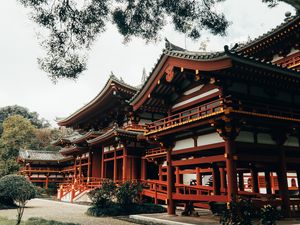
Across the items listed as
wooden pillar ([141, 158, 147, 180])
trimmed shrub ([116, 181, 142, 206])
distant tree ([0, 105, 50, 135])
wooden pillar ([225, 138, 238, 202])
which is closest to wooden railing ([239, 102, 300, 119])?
wooden pillar ([225, 138, 238, 202])

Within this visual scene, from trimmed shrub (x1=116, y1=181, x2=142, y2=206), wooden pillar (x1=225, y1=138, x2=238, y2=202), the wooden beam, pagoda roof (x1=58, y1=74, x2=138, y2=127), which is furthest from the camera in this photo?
pagoda roof (x1=58, y1=74, x2=138, y2=127)

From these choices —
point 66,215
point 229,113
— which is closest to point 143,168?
point 66,215

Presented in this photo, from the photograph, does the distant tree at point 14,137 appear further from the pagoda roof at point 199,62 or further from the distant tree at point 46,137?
the pagoda roof at point 199,62

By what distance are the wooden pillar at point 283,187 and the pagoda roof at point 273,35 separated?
628 centimetres

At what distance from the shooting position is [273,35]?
1560 cm

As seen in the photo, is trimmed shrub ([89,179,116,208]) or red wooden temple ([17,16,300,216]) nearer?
red wooden temple ([17,16,300,216])

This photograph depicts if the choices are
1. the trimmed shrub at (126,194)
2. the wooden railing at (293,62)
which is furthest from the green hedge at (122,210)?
the wooden railing at (293,62)

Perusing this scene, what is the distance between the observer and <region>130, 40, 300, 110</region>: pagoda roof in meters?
10.6

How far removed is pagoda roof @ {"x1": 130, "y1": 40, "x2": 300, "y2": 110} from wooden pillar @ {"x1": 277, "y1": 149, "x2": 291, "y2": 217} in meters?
3.48

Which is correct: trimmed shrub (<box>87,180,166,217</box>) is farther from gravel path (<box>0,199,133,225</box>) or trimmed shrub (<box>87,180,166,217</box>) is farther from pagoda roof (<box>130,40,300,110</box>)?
pagoda roof (<box>130,40,300,110</box>)

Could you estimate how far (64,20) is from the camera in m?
11.4

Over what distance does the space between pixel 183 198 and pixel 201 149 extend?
2454 mm

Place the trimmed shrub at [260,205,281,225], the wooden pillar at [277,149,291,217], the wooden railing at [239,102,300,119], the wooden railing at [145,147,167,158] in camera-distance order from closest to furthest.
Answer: the trimmed shrub at [260,205,281,225] → the wooden railing at [239,102,300,119] → the wooden pillar at [277,149,291,217] → the wooden railing at [145,147,167,158]

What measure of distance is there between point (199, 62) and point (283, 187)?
19.9ft
